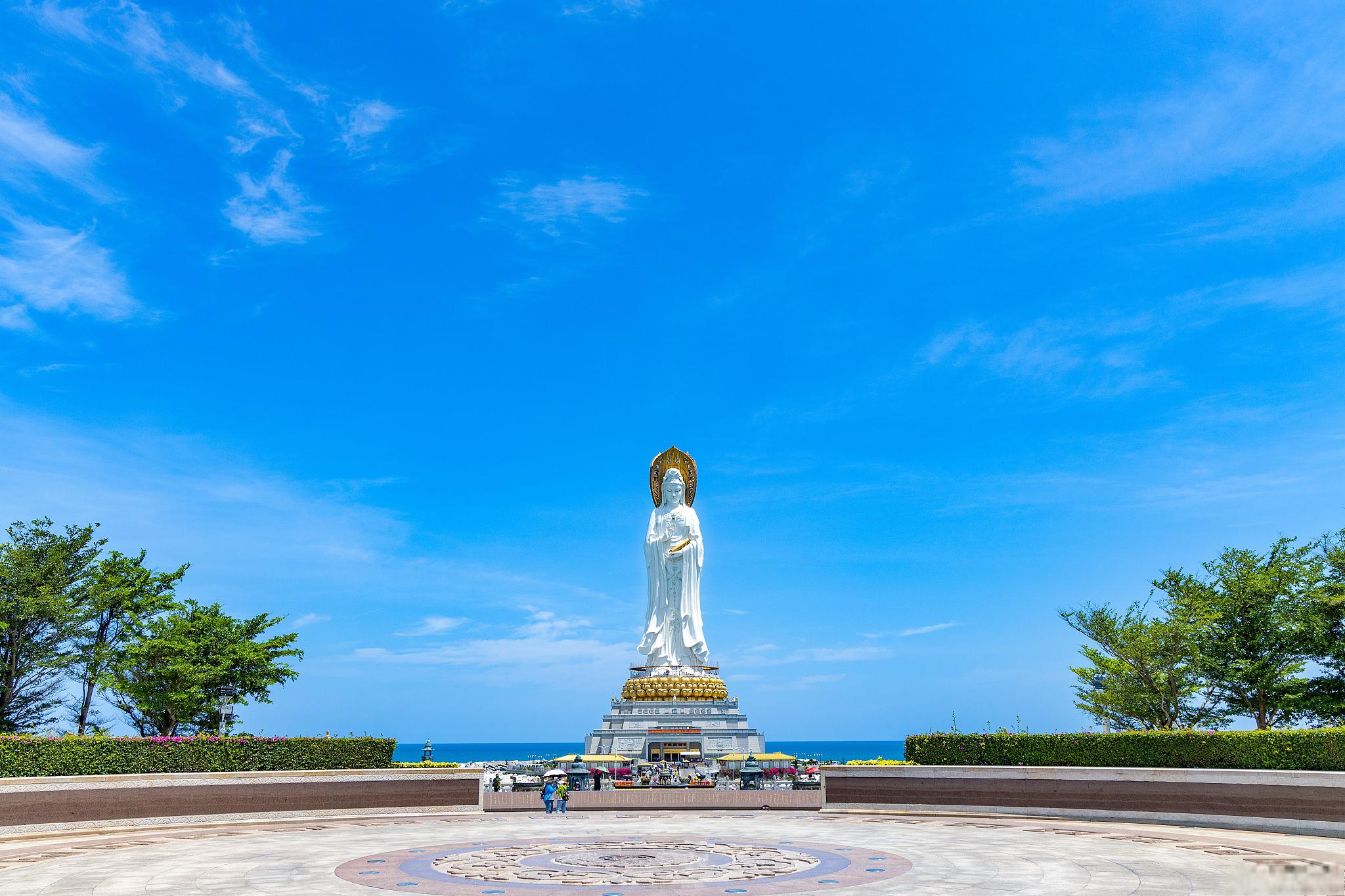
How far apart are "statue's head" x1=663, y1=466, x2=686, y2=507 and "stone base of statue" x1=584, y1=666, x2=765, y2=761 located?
8.01 meters

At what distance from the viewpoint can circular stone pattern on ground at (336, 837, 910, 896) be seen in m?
13.7

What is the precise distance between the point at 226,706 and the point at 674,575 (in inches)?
781

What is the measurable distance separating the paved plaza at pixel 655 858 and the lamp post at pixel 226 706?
7.28 m

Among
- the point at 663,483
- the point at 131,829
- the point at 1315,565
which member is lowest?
the point at 131,829

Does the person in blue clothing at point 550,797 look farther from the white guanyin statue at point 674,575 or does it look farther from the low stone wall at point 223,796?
the white guanyin statue at point 674,575

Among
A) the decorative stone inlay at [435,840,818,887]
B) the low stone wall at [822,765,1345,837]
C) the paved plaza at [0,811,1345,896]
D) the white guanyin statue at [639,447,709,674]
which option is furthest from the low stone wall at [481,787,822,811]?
the white guanyin statue at [639,447,709,674]

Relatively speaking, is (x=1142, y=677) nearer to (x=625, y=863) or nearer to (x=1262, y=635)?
(x=1262, y=635)

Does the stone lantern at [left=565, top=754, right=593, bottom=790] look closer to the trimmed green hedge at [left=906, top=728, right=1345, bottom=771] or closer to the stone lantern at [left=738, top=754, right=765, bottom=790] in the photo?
the stone lantern at [left=738, top=754, right=765, bottom=790]

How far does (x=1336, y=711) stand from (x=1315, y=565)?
4535mm

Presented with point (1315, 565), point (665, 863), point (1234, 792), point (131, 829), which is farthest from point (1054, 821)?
point (131, 829)

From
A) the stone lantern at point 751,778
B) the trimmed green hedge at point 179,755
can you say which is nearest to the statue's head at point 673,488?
the stone lantern at point 751,778

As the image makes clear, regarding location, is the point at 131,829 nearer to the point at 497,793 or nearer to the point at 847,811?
the point at 497,793

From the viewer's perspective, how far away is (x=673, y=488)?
44.8m

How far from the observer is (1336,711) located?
2838cm
